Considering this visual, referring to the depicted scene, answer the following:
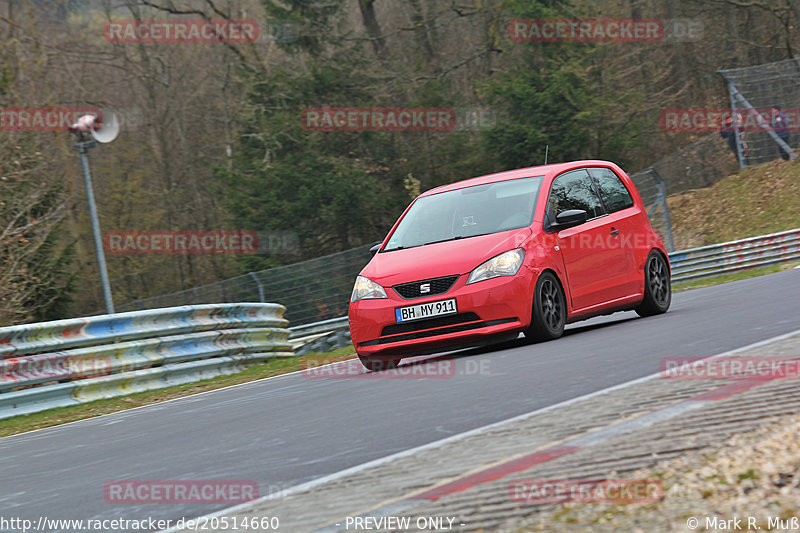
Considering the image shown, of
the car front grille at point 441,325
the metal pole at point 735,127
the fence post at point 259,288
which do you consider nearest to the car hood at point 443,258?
the car front grille at point 441,325

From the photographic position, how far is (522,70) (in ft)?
120

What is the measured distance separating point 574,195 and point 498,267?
192 cm

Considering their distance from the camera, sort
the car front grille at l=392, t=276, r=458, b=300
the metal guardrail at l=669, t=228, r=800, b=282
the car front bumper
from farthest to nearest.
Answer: the metal guardrail at l=669, t=228, r=800, b=282, the car front grille at l=392, t=276, r=458, b=300, the car front bumper

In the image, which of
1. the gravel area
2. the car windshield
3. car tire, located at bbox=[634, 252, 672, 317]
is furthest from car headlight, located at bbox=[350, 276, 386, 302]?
the gravel area

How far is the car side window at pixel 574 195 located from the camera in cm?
1079

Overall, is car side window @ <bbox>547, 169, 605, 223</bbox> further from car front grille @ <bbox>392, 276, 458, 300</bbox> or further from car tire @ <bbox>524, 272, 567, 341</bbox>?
car front grille @ <bbox>392, 276, 458, 300</bbox>

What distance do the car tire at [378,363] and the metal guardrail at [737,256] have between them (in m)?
17.4

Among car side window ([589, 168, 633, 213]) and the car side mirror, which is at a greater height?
car side window ([589, 168, 633, 213])

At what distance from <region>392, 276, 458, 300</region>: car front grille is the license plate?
10 cm

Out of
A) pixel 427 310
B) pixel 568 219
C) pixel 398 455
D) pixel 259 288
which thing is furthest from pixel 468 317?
pixel 259 288

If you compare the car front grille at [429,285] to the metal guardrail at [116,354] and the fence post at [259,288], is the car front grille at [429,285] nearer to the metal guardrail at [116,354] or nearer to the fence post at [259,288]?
the metal guardrail at [116,354]

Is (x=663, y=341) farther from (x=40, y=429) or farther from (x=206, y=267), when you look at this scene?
(x=206, y=267)

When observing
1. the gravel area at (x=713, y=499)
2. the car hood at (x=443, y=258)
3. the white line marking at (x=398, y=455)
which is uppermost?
the car hood at (x=443, y=258)

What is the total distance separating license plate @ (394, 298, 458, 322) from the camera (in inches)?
378
